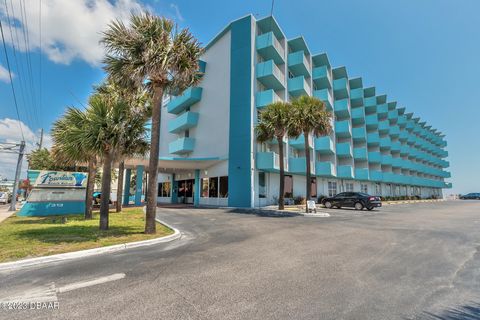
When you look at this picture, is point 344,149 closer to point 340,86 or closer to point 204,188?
point 340,86

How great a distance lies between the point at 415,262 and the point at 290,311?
470 centimetres

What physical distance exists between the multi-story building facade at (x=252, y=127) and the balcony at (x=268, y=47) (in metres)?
0.11

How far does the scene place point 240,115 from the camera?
84.8 ft

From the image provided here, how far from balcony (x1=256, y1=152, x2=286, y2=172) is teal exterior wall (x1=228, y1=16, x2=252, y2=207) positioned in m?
1.18

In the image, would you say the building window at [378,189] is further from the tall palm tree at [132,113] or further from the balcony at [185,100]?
the tall palm tree at [132,113]

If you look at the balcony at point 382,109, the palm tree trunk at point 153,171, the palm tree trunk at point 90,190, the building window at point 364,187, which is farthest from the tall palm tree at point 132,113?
the balcony at point 382,109

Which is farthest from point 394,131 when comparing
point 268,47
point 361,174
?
point 268,47

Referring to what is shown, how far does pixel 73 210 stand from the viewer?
62.5 ft

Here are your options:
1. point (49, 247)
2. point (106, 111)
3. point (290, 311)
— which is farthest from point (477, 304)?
point (106, 111)

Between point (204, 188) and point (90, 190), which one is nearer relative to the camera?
point (90, 190)

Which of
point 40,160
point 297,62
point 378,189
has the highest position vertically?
point 297,62

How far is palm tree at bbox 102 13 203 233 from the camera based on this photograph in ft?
34.2

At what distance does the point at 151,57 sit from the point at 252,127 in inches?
616

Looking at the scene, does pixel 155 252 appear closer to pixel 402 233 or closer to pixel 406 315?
pixel 406 315
